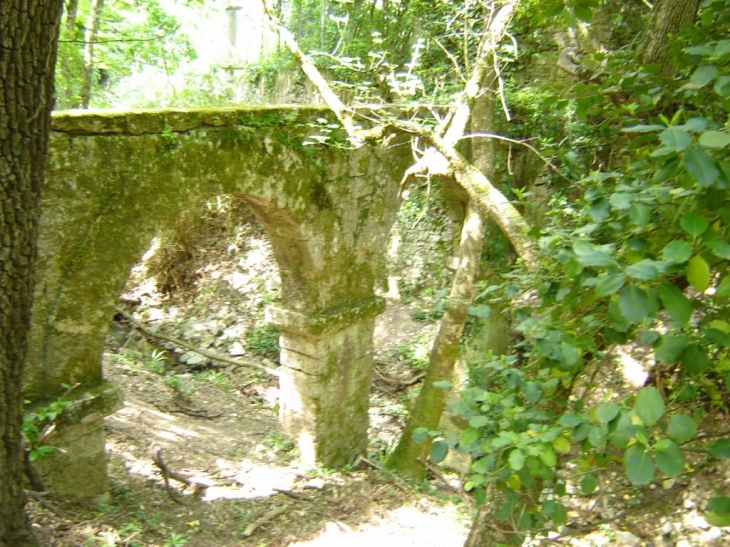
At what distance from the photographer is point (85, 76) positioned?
316 inches

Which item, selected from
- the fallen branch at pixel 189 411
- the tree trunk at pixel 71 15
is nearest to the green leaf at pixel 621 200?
the fallen branch at pixel 189 411

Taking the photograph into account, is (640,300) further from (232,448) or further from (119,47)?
(119,47)

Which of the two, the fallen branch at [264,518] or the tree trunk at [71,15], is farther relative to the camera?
the tree trunk at [71,15]

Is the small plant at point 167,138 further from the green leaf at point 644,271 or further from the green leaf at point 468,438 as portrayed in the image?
the green leaf at point 644,271

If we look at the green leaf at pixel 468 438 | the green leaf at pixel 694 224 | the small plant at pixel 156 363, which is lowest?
the small plant at pixel 156 363

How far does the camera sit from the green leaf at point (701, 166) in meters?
1.37

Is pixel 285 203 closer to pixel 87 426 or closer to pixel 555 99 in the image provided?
pixel 87 426

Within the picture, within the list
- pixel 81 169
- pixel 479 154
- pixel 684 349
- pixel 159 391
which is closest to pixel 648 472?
pixel 684 349

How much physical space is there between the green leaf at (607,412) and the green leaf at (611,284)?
31cm

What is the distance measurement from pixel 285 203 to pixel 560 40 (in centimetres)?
417

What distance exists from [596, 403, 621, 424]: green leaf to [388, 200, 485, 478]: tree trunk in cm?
427

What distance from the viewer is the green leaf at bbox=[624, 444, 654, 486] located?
1461 millimetres

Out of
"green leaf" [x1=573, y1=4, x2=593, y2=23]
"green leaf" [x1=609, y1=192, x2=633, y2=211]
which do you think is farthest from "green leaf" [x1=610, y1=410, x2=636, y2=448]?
"green leaf" [x1=573, y1=4, x2=593, y2=23]

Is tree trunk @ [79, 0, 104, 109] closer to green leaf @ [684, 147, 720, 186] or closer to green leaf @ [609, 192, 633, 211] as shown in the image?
green leaf @ [609, 192, 633, 211]
